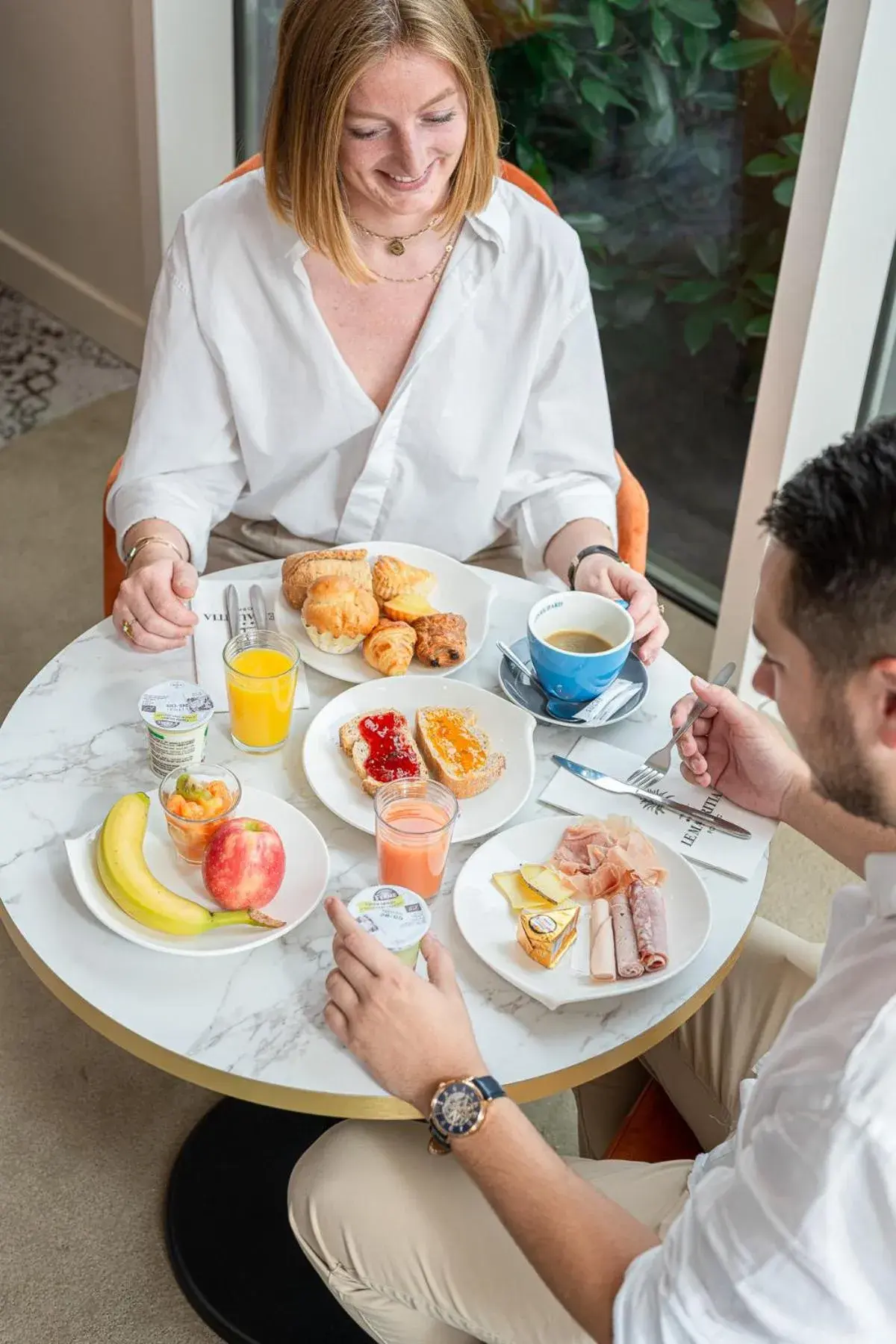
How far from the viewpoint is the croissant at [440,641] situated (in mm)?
1652

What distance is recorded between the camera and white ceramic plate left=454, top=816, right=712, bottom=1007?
1274 millimetres

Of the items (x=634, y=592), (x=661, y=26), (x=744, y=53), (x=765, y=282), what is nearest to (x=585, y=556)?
(x=634, y=592)

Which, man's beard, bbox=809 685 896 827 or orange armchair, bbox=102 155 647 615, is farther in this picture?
orange armchair, bbox=102 155 647 615

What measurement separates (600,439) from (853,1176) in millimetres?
1320

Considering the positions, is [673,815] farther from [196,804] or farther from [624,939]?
[196,804]

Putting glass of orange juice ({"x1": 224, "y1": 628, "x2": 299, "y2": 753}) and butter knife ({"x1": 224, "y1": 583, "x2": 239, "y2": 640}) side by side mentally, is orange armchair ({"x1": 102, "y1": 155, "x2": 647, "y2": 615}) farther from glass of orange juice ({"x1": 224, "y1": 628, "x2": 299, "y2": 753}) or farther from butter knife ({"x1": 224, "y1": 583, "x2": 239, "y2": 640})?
glass of orange juice ({"x1": 224, "y1": 628, "x2": 299, "y2": 753})

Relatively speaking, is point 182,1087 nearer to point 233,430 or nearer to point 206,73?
point 233,430

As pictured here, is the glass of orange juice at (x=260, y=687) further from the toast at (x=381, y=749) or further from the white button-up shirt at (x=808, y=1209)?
the white button-up shirt at (x=808, y=1209)

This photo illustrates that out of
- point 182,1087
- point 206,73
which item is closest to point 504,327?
point 182,1087

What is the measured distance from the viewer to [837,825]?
1.43m

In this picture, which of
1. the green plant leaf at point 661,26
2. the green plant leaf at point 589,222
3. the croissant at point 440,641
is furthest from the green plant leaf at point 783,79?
the croissant at point 440,641

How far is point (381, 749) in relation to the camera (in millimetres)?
1502

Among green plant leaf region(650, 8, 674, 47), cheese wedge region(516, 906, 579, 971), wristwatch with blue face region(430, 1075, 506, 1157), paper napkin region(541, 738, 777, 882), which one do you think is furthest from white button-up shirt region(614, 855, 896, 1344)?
green plant leaf region(650, 8, 674, 47)

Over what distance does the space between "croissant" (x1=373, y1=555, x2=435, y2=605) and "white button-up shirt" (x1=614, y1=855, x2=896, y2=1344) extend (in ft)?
2.71
